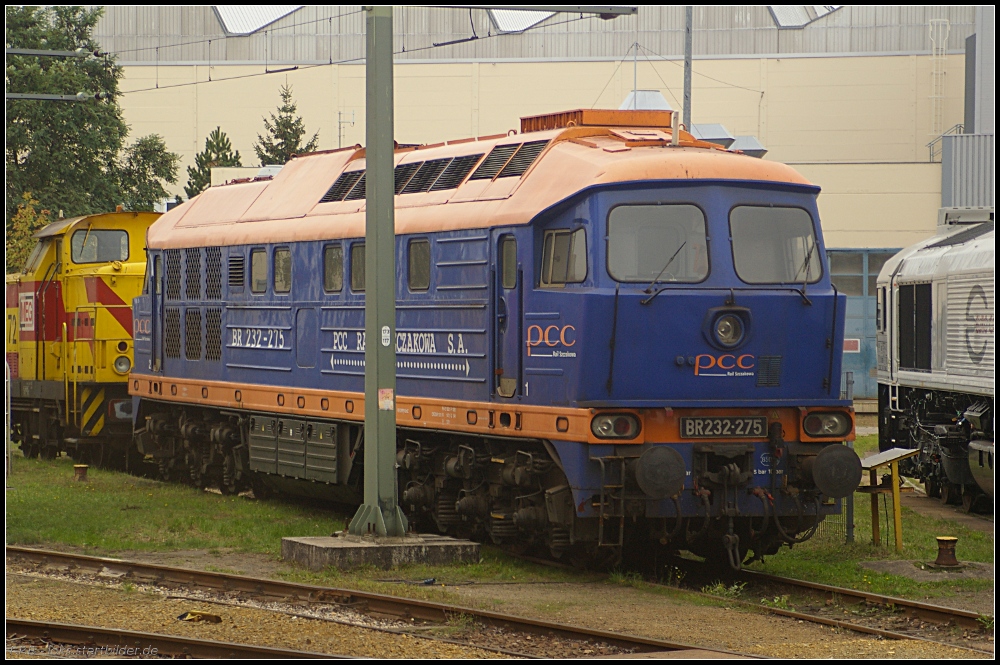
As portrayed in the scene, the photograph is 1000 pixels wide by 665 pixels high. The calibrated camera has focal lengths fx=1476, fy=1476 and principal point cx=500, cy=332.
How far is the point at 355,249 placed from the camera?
1514 centimetres

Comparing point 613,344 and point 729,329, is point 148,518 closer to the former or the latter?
point 613,344

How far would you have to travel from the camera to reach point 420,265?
14305 mm

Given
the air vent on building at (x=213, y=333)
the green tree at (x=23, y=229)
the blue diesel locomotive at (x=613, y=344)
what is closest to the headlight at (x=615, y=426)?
the blue diesel locomotive at (x=613, y=344)

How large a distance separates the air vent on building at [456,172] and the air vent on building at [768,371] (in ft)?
11.9

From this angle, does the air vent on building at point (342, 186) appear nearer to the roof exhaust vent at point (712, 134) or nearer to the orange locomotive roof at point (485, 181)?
the orange locomotive roof at point (485, 181)

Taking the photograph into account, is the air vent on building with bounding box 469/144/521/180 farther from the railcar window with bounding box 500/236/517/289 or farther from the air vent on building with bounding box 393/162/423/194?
the air vent on building with bounding box 393/162/423/194

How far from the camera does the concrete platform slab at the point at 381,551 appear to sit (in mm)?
12742

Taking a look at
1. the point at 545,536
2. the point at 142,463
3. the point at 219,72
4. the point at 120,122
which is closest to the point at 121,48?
the point at 219,72

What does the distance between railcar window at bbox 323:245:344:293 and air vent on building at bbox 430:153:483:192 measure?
1.48m

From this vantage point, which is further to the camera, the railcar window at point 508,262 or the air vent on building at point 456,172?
the air vent on building at point 456,172

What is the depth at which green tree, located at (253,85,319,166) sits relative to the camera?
57.3 metres

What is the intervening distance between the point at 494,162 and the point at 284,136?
1766 inches

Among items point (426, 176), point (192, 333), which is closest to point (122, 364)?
point (192, 333)

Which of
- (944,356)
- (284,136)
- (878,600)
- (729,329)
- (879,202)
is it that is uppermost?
(284,136)
